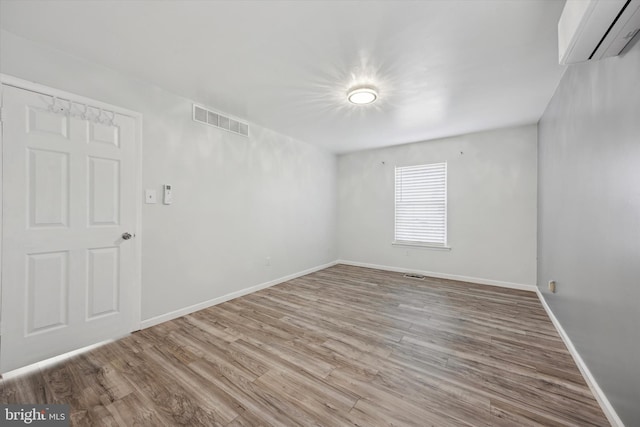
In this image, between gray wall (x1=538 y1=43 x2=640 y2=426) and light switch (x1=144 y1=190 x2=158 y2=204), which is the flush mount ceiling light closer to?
gray wall (x1=538 y1=43 x2=640 y2=426)

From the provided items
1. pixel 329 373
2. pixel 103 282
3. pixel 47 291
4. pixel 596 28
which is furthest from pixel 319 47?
pixel 47 291

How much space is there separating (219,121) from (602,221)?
386cm

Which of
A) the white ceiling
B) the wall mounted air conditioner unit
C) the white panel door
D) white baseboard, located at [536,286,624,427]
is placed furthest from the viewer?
the white panel door

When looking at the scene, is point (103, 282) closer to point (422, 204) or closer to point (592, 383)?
point (592, 383)

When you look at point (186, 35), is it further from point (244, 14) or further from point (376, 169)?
point (376, 169)

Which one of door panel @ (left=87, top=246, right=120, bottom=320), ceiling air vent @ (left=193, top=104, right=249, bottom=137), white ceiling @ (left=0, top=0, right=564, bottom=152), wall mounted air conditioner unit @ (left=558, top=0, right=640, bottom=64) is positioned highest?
white ceiling @ (left=0, top=0, right=564, bottom=152)

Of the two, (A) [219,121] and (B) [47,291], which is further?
(A) [219,121]

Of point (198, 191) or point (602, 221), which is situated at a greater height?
point (198, 191)

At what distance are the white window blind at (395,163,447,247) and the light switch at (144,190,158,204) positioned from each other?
418 centimetres

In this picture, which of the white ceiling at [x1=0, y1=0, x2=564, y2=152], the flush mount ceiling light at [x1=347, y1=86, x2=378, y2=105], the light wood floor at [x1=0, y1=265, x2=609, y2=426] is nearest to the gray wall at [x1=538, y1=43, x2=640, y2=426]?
the light wood floor at [x1=0, y1=265, x2=609, y2=426]

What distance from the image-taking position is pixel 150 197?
2.72 metres

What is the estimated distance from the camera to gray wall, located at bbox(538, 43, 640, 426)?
1.29 m

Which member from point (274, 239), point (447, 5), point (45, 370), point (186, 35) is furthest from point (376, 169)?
point (45, 370)

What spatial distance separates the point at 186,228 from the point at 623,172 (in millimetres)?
3713
